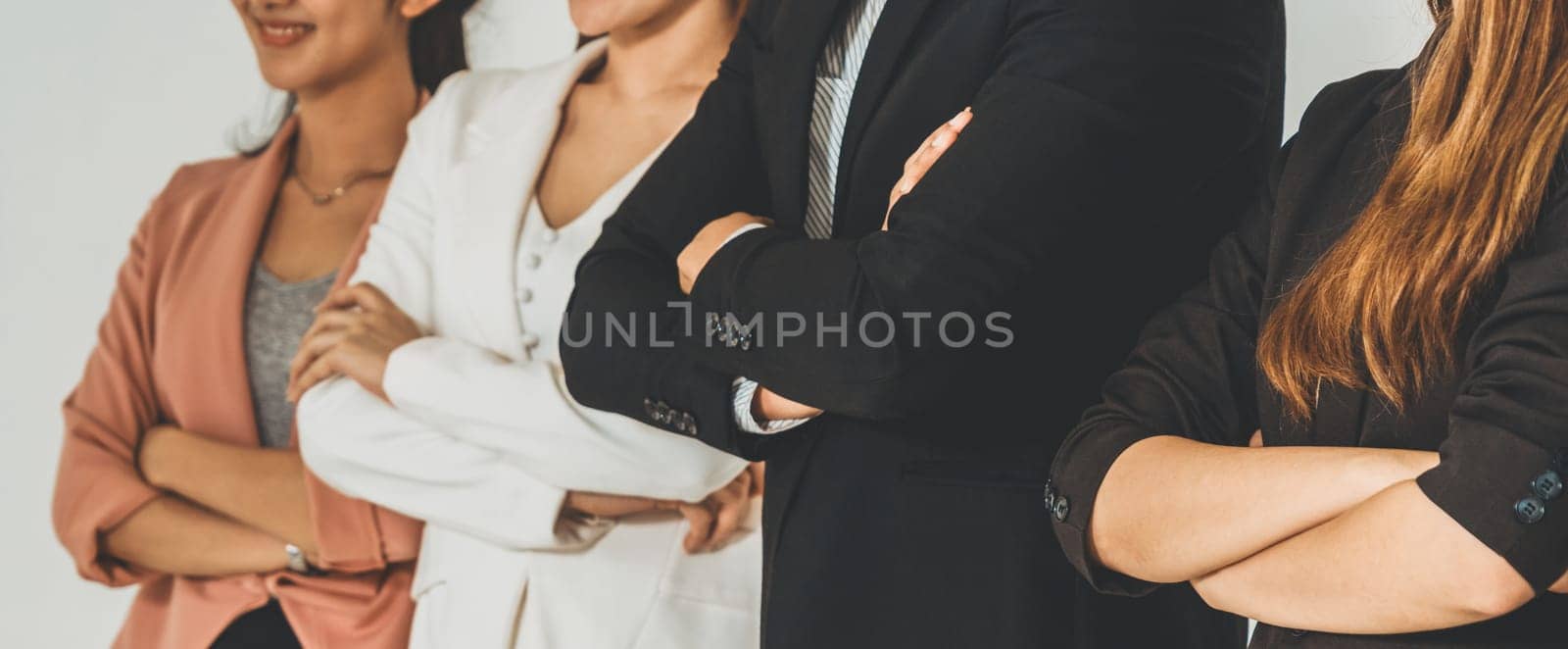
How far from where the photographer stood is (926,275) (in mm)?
1380

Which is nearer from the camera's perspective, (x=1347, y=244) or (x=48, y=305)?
(x=1347, y=244)

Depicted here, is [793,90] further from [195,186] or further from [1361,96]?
[195,186]

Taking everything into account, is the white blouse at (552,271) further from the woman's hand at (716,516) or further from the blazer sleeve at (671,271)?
the blazer sleeve at (671,271)

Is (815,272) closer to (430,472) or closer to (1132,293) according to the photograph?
(1132,293)

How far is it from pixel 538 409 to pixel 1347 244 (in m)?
1.13

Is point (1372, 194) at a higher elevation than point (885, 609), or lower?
higher

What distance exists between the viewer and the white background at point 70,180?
2697 millimetres

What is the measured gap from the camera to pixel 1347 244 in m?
1.14

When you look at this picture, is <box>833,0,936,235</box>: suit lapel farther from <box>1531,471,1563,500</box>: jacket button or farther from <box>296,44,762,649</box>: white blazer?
<box>1531,471,1563,500</box>: jacket button

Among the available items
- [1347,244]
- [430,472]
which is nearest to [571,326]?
[430,472]

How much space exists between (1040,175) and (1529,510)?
529 millimetres

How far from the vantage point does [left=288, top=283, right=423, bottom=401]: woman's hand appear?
2.20m

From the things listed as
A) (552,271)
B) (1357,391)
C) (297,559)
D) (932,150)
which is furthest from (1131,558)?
(297,559)

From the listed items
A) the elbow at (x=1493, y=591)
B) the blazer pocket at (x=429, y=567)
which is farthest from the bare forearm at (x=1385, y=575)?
the blazer pocket at (x=429, y=567)
